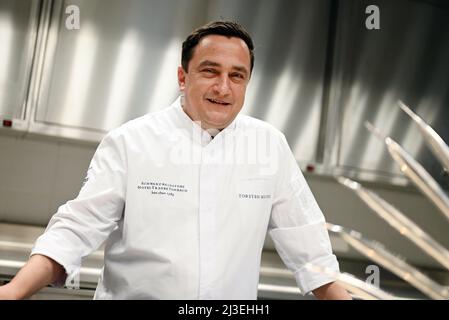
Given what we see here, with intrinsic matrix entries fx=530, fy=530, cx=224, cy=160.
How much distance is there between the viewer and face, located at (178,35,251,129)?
3.54 ft

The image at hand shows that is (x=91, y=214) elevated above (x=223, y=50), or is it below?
below

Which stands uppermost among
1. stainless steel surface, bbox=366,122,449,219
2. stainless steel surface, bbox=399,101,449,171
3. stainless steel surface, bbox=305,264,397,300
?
stainless steel surface, bbox=399,101,449,171

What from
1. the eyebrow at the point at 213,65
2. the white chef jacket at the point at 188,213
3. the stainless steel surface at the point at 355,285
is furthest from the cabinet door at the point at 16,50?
the stainless steel surface at the point at 355,285

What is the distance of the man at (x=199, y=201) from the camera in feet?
3.30

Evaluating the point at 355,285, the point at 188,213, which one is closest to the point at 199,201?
the point at 188,213

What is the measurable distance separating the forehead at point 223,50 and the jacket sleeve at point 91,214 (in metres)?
0.25

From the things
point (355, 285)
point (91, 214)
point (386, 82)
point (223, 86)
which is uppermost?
point (386, 82)

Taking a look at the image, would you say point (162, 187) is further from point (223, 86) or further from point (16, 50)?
point (16, 50)

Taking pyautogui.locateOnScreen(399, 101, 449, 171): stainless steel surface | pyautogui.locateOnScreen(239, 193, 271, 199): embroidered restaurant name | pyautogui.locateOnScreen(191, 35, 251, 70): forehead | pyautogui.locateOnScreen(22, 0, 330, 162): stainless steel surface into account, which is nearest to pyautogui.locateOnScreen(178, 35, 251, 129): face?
pyautogui.locateOnScreen(191, 35, 251, 70): forehead

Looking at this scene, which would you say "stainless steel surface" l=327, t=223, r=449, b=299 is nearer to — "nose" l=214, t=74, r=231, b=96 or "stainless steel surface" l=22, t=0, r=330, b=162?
"nose" l=214, t=74, r=231, b=96

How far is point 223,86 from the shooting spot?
1074 millimetres

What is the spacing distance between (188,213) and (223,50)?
1.11 ft

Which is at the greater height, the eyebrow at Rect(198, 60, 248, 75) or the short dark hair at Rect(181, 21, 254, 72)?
the short dark hair at Rect(181, 21, 254, 72)
